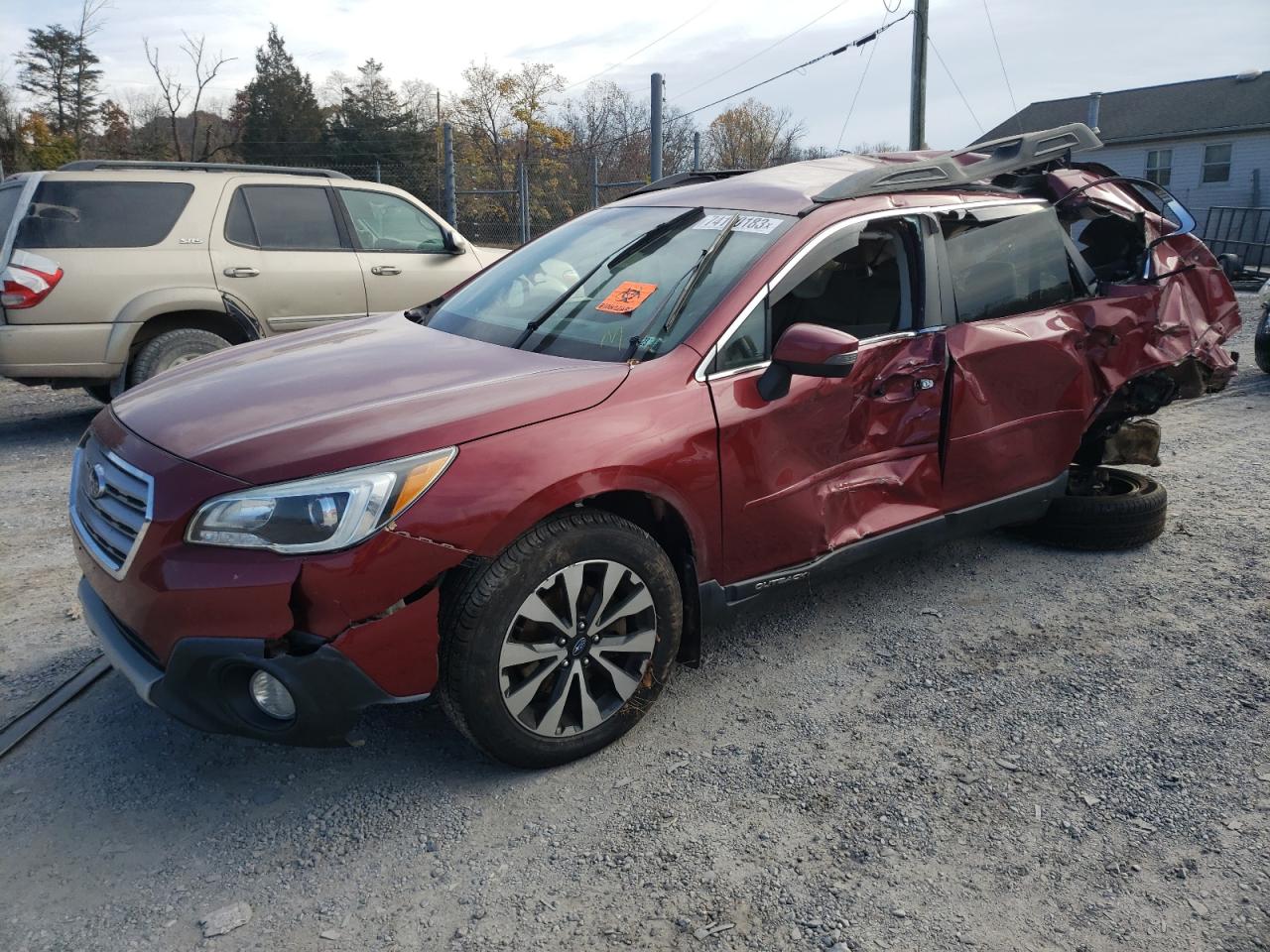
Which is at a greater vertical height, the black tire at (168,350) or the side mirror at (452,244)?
the side mirror at (452,244)

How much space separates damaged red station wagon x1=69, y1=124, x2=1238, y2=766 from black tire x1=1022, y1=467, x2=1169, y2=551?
2 centimetres

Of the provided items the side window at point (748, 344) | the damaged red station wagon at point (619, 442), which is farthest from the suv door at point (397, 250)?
the side window at point (748, 344)

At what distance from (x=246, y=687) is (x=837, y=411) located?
2.08 meters

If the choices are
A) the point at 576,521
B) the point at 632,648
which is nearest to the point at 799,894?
the point at 632,648

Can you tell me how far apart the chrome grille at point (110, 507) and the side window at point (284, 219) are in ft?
15.2

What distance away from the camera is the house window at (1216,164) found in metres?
31.9

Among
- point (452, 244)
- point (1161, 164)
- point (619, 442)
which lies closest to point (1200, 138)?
point (1161, 164)

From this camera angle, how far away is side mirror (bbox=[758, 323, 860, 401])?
306 centimetres

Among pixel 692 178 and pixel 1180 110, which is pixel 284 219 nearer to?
pixel 692 178

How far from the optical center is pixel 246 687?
259cm

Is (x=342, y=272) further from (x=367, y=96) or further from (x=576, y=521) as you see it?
(x=367, y=96)

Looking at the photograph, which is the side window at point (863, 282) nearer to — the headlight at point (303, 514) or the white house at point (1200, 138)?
the headlight at point (303, 514)

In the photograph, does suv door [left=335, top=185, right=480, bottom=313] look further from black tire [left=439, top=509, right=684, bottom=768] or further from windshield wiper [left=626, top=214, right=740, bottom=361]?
black tire [left=439, top=509, right=684, bottom=768]

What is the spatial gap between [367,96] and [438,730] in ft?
125
